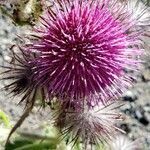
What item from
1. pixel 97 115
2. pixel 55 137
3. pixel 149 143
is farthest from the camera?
pixel 149 143

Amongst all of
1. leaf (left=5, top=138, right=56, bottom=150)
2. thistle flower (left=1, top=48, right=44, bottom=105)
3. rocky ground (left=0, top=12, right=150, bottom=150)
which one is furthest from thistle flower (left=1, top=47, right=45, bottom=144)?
rocky ground (left=0, top=12, right=150, bottom=150)

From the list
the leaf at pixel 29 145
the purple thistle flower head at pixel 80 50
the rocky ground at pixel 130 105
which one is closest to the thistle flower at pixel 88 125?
the purple thistle flower head at pixel 80 50

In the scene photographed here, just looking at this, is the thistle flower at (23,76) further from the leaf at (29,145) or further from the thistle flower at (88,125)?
the leaf at (29,145)

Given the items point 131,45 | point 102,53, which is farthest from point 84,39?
point 131,45

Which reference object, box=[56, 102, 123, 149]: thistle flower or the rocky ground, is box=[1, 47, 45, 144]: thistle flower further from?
the rocky ground

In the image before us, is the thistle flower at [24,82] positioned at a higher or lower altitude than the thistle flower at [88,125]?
higher

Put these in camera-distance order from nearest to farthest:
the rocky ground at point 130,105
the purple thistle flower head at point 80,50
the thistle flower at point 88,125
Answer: the purple thistle flower head at point 80,50 → the thistle flower at point 88,125 → the rocky ground at point 130,105

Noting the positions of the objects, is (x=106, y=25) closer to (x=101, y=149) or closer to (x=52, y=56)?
(x=52, y=56)
